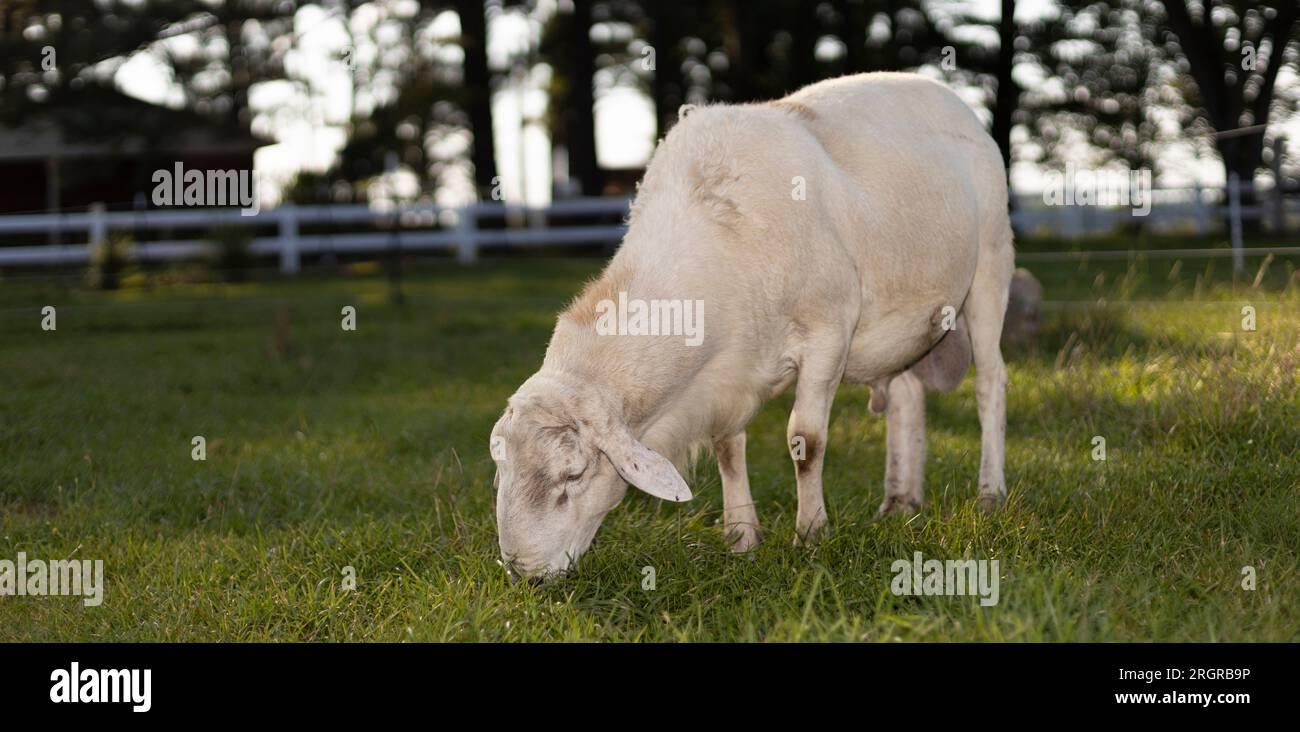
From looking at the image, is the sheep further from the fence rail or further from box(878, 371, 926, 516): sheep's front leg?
the fence rail

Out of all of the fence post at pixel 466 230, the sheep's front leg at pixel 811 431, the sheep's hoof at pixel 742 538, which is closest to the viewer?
the sheep's front leg at pixel 811 431

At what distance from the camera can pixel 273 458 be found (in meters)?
6.86

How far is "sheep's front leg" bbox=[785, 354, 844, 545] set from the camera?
4.86m

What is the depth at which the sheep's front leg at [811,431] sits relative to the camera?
4859 mm

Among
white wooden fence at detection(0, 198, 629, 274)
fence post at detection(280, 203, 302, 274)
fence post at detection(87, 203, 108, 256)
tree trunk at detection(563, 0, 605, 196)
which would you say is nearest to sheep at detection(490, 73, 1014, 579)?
white wooden fence at detection(0, 198, 629, 274)

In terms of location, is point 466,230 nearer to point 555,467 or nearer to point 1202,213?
point 1202,213

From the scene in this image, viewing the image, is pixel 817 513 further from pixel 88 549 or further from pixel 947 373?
pixel 88 549

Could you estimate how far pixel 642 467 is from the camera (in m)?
4.00

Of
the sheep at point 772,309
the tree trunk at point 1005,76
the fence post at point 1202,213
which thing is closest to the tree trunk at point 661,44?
the tree trunk at point 1005,76

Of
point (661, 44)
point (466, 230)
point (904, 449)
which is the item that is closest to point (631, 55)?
point (661, 44)

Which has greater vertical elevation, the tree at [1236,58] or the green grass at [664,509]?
the tree at [1236,58]

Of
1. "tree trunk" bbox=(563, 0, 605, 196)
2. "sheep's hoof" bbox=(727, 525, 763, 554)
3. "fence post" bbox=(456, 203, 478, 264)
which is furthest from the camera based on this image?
"tree trunk" bbox=(563, 0, 605, 196)

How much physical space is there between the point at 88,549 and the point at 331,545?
3.55 feet

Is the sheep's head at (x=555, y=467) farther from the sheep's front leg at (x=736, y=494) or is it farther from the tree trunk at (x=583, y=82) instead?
the tree trunk at (x=583, y=82)
